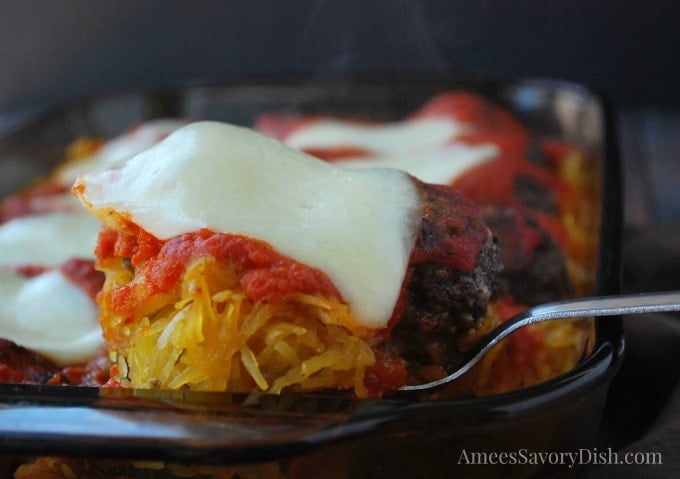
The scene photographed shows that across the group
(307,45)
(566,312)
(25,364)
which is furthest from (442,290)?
(307,45)

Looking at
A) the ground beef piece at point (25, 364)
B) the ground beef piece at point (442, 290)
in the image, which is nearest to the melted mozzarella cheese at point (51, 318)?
the ground beef piece at point (25, 364)

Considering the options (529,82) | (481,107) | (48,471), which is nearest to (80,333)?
(48,471)

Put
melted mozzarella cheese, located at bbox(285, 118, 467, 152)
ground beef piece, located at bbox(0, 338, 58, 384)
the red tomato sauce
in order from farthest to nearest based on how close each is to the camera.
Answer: melted mozzarella cheese, located at bbox(285, 118, 467, 152) < ground beef piece, located at bbox(0, 338, 58, 384) < the red tomato sauce

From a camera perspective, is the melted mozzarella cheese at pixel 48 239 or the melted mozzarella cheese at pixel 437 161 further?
the melted mozzarella cheese at pixel 437 161

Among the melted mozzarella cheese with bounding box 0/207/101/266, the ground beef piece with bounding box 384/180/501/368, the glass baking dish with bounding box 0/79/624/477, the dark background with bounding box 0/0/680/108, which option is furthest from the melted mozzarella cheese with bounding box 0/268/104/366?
the dark background with bounding box 0/0/680/108

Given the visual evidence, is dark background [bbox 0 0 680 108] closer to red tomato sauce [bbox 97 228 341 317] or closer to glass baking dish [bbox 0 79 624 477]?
red tomato sauce [bbox 97 228 341 317]

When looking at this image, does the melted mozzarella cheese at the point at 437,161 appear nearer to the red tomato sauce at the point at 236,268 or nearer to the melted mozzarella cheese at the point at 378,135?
the melted mozzarella cheese at the point at 378,135
